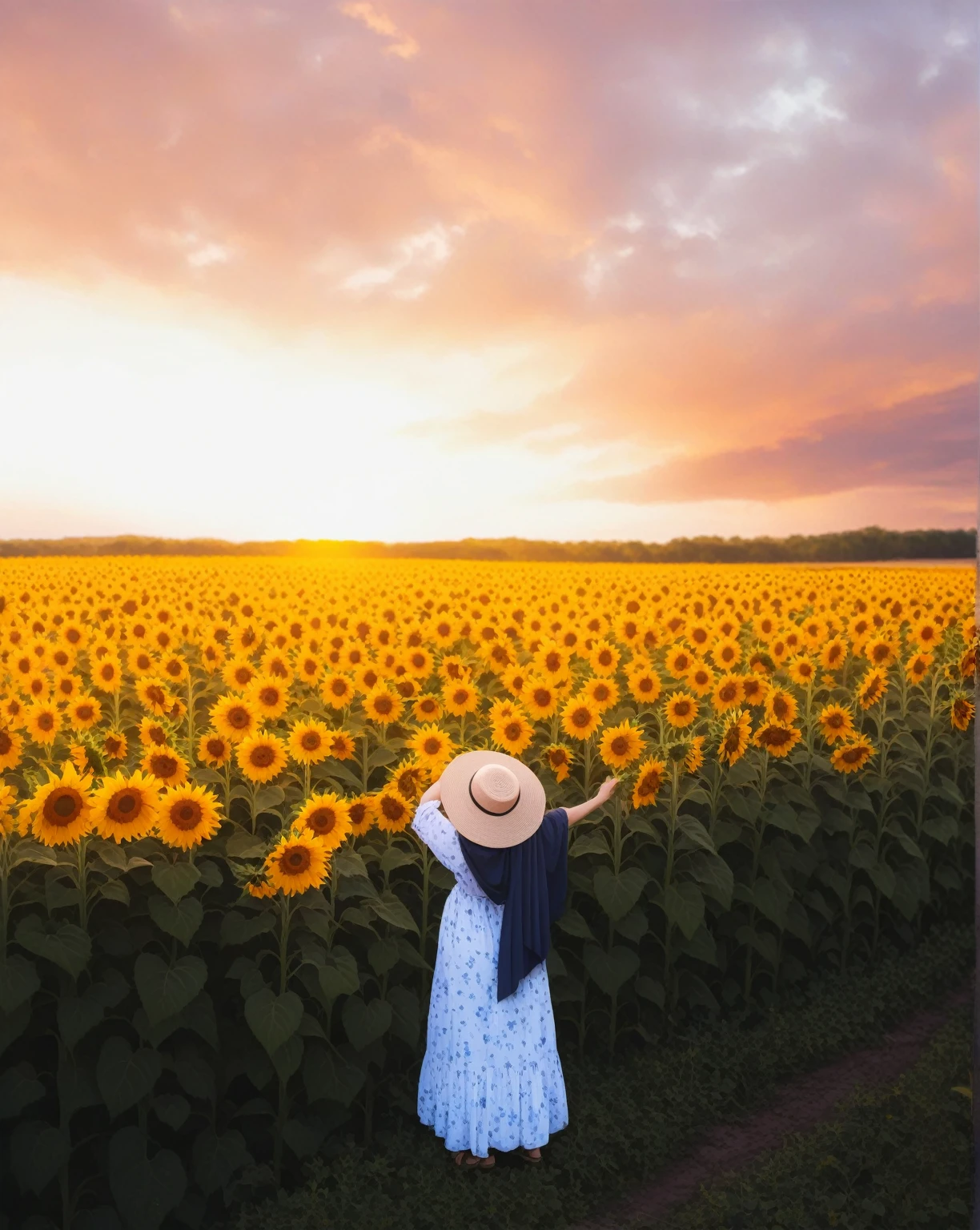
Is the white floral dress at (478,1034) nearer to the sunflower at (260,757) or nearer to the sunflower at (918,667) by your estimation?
the sunflower at (260,757)

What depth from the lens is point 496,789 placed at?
4785mm

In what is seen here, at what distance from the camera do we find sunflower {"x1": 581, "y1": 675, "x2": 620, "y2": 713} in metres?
7.96

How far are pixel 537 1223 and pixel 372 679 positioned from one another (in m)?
4.16

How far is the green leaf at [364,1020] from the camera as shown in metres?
5.32

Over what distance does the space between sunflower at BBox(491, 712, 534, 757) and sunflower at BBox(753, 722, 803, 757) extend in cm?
164

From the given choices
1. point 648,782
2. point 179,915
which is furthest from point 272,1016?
point 648,782

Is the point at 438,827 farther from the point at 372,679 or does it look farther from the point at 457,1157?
the point at 372,679

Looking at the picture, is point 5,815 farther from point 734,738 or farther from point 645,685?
point 645,685

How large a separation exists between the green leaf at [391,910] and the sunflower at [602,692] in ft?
8.87

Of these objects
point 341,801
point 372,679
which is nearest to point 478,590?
point 372,679

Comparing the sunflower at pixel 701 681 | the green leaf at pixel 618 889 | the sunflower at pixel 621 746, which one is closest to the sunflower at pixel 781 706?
the sunflower at pixel 701 681

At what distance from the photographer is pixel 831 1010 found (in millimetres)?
7398

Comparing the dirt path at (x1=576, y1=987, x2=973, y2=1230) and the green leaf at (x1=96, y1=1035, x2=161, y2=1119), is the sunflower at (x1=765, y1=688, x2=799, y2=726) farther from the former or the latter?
the green leaf at (x1=96, y1=1035, x2=161, y2=1119)

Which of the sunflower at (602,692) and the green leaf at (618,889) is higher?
the sunflower at (602,692)
